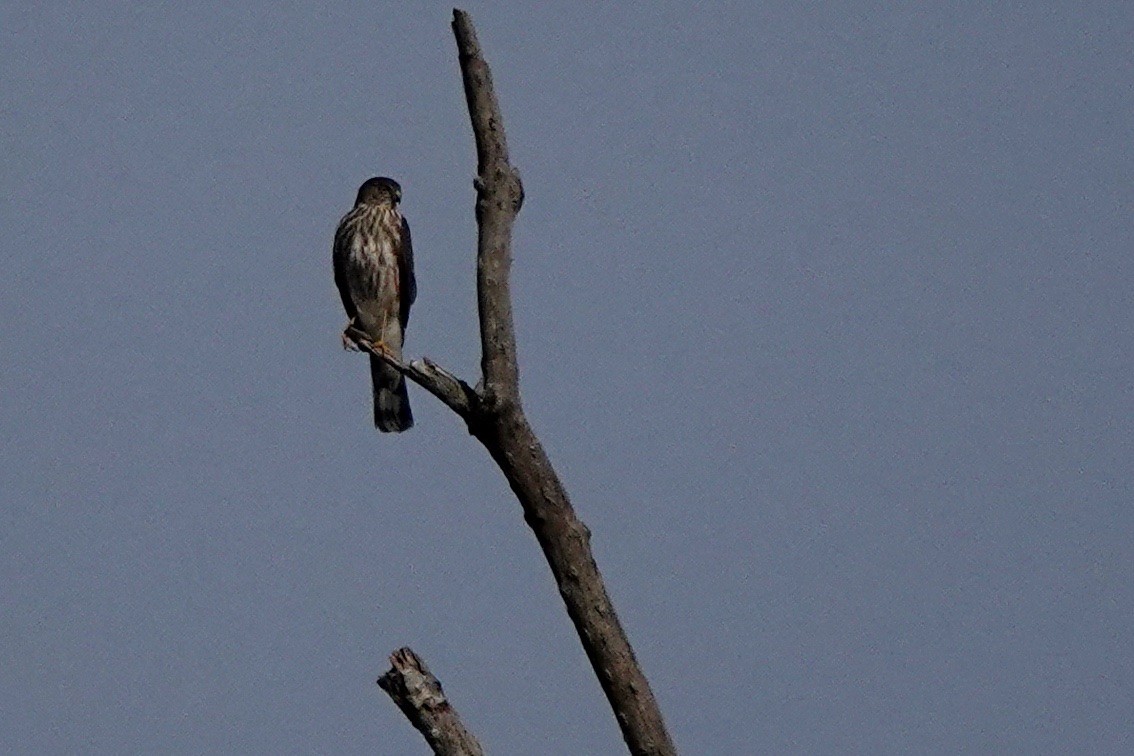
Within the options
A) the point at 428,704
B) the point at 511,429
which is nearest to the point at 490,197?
the point at 511,429

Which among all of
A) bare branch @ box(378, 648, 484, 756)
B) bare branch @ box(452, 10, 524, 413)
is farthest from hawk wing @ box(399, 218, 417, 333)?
bare branch @ box(378, 648, 484, 756)

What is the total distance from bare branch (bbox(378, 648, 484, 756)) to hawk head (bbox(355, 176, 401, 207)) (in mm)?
7071

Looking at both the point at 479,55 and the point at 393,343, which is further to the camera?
the point at 393,343

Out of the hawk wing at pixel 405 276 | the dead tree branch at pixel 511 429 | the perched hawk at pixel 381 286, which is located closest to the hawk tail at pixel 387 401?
the perched hawk at pixel 381 286

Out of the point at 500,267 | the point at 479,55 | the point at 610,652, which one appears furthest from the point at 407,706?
the point at 479,55

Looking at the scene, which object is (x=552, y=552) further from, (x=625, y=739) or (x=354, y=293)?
(x=354, y=293)

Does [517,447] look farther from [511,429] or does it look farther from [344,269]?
[344,269]

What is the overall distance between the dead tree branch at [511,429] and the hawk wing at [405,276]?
6.10 meters

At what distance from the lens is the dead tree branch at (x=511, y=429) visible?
17.2 feet

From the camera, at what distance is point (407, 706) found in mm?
5059

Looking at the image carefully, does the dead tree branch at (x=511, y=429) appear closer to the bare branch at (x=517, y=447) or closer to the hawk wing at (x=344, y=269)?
the bare branch at (x=517, y=447)

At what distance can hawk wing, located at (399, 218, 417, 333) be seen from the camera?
1157 cm

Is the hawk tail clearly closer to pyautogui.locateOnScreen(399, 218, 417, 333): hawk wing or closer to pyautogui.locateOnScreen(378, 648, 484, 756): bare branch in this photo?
pyautogui.locateOnScreen(399, 218, 417, 333): hawk wing

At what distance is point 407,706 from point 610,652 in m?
0.60
